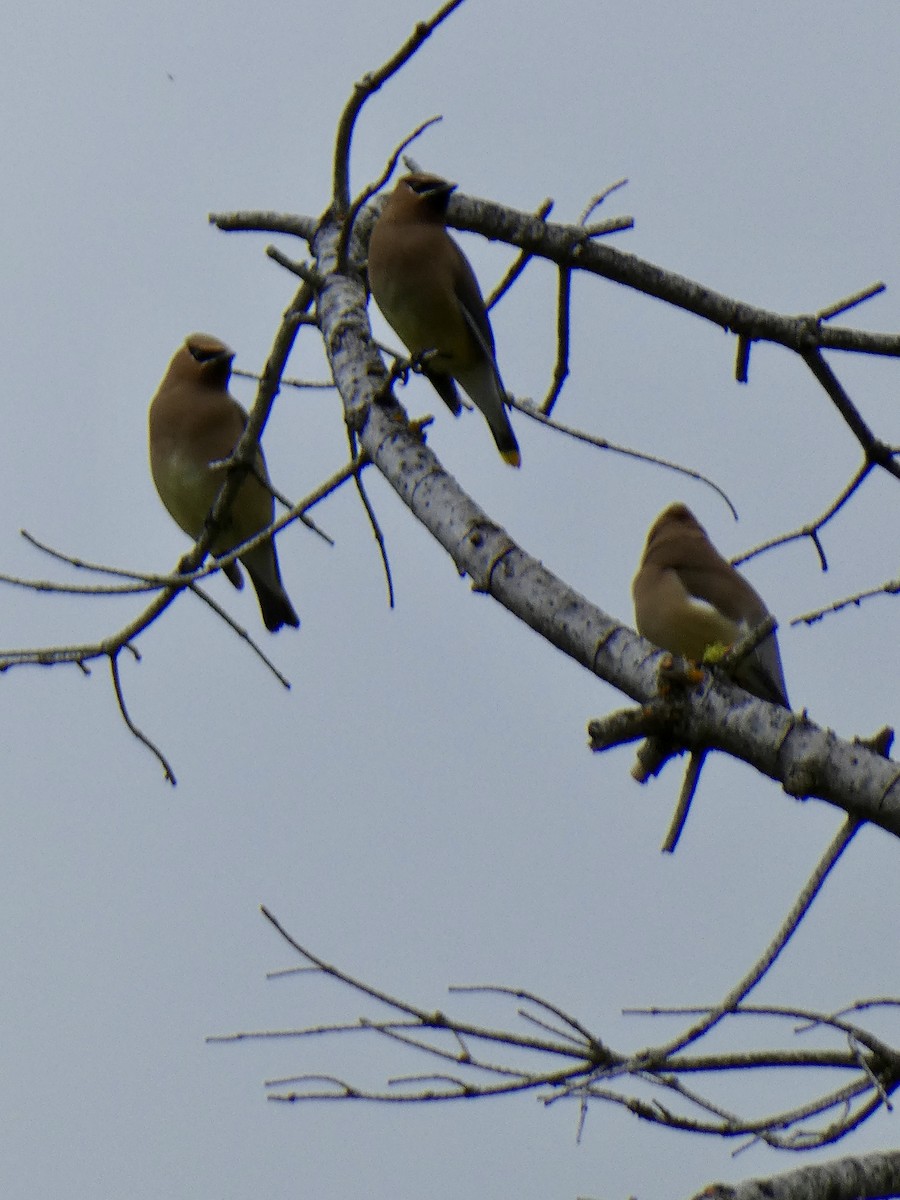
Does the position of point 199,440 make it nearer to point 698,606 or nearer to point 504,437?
point 504,437

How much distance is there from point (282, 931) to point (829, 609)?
1.17 m

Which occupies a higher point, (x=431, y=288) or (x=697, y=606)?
(x=431, y=288)

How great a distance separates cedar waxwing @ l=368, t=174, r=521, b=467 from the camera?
4.64m

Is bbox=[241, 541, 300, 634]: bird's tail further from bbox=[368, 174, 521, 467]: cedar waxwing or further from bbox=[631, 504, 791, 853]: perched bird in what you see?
bbox=[631, 504, 791, 853]: perched bird

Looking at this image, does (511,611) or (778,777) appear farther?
(511,611)

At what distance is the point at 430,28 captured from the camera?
295cm

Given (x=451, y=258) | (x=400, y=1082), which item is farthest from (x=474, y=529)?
(x=451, y=258)

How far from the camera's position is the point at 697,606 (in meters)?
4.95

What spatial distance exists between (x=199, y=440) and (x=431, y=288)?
3.31ft

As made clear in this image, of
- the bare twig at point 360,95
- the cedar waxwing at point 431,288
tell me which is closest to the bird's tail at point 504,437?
the cedar waxwing at point 431,288

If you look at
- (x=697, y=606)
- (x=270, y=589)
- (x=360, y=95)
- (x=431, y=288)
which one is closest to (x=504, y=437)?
(x=431, y=288)

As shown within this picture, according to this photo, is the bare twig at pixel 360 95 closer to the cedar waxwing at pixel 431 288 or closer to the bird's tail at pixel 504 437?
the cedar waxwing at pixel 431 288

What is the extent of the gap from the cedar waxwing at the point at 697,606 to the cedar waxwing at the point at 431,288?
0.75 metres

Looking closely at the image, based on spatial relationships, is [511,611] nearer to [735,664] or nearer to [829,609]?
[735,664]
